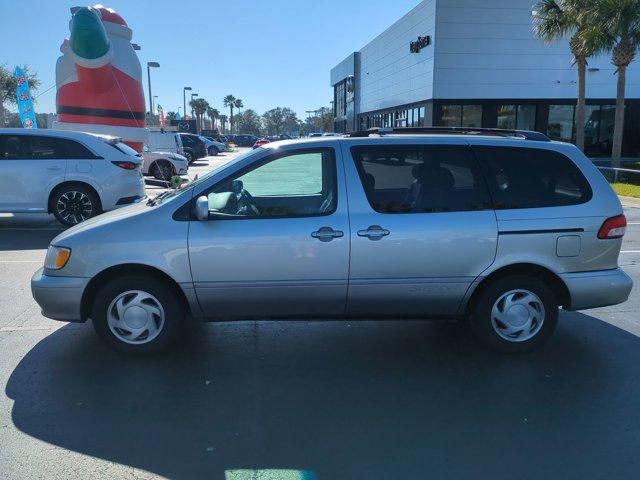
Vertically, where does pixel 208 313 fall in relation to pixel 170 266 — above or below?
below

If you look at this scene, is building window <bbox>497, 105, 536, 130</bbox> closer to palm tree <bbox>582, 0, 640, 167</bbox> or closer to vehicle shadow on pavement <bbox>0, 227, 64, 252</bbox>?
palm tree <bbox>582, 0, 640, 167</bbox>

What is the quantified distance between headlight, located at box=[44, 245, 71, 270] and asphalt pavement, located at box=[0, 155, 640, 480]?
0.75 meters

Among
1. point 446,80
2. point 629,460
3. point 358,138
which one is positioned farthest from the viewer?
point 446,80

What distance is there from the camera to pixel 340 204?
13.7ft

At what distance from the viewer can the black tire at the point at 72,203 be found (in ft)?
31.9

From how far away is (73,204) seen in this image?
32.1 ft

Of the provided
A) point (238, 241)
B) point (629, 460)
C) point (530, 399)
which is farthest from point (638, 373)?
point (238, 241)

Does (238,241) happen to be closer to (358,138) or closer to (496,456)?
(358,138)

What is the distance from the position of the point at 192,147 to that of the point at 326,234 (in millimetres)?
29186

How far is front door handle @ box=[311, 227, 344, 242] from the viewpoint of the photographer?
4113 mm

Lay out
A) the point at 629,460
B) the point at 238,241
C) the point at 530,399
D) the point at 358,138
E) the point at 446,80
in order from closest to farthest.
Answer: the point at 629,460, the point at 530,399, the point at 238,241, the point at 358,138, the point at 446,80

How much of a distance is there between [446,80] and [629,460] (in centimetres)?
2807

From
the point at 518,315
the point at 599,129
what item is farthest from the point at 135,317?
the point at 599,129

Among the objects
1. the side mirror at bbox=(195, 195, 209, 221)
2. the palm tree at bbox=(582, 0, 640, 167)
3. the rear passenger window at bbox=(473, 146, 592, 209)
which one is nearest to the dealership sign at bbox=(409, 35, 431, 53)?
the palm tree at bbox=(582, 0, 640, 167)
